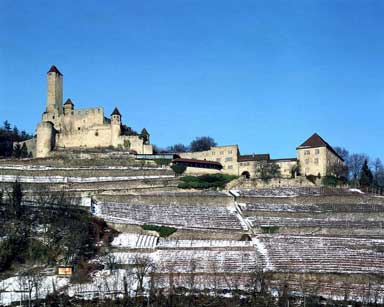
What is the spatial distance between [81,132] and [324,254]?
43.4 meters

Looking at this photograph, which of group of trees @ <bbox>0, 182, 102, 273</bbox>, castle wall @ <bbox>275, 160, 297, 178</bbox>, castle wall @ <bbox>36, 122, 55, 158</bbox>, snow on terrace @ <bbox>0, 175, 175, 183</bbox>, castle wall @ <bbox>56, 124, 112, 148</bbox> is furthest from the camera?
castle wall @ <bbox>56, 124, 112, 148</bbox>

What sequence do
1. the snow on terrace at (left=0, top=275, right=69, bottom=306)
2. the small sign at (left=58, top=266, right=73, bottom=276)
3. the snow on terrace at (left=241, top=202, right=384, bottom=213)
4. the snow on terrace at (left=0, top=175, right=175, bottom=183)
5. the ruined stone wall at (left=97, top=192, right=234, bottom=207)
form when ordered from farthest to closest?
the snow on terrace at (left=0, top=175, right=175, bottom=183), the ruined stone wall at (left=97, top=192, right=234, bottom=207), the snow on terrace at (left=241, top=202, right=384, bottom=213), the small sign at (left=58, top=266, right=73, bottom=276), the snow on terrace at (left=0, top=275, right=69, bottom=306)

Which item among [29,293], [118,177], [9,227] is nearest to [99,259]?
[9,227]

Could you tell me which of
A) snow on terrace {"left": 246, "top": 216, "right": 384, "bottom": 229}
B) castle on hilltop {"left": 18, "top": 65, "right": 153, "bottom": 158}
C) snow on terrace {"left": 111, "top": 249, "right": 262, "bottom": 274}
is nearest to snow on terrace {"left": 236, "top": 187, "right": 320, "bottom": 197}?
snow on terrace {"left": 246, "top": 216, "right": 384, "bottom": 229}

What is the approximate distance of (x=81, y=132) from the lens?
93.0m

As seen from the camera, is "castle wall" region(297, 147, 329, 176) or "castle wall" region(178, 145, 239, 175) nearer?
"castle wall" region(297, 147, 329, 176)

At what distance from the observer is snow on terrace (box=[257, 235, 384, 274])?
55094 millimetres

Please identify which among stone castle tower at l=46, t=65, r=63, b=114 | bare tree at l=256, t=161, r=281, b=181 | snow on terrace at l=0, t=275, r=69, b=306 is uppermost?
stone castle tower at l=46, t=65, r=63, b=114

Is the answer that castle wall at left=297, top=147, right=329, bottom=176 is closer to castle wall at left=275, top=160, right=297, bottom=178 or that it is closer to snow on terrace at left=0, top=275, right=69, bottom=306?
castle wall at left=275, top=160, right=297, bottom=178

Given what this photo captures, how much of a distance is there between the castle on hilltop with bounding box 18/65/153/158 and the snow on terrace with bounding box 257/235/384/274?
31.8 m

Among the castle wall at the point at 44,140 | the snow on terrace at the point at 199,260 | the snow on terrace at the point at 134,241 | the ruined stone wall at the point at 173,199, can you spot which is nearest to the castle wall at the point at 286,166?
the ruined stone wall at the point at 173,199

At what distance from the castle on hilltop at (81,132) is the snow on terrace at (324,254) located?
31.8 meters

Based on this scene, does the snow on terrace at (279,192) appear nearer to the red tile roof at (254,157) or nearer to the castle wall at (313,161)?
the castle wall at (313,161)

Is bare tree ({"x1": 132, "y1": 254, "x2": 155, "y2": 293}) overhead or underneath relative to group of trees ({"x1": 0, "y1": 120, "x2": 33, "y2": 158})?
underneath
